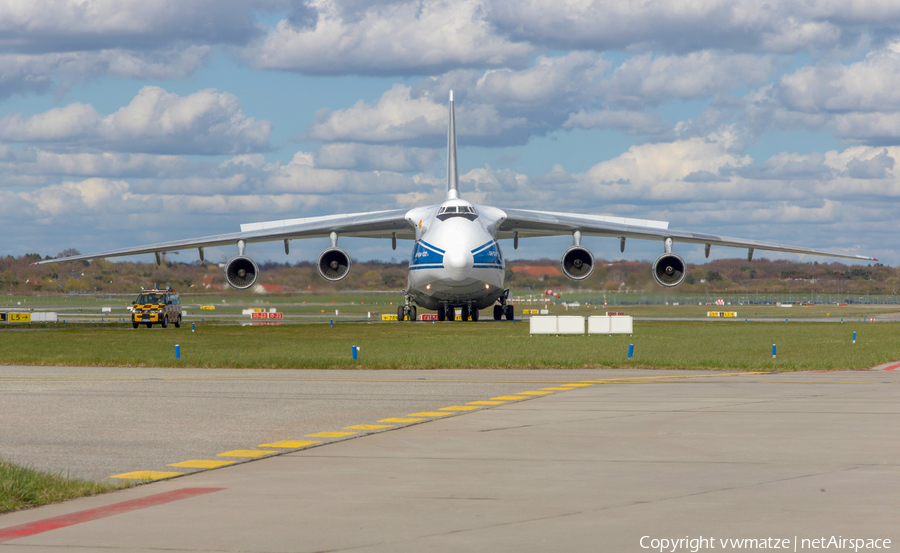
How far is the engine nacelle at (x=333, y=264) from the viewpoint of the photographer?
4075 centimetres

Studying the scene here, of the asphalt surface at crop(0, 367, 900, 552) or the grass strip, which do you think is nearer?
the asphalt surface at crop(0, 367, 900, 552)

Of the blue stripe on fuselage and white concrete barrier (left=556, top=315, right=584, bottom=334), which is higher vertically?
the blue stripe on fuselage

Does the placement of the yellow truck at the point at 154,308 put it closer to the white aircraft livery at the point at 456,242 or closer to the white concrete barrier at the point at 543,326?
the white aircraft livery at the point at 456,242

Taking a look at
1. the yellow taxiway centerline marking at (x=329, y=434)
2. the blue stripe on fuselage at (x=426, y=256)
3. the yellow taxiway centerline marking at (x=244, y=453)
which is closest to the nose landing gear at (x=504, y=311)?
the blue stripe on fuselage at (x=426, y=256)

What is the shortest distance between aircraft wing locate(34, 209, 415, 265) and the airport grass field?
3717 millimetres

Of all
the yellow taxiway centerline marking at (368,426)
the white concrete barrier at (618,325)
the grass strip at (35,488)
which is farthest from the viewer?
the white concrete barrier at (618,325)

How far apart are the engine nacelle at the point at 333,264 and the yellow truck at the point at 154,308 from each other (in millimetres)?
9705

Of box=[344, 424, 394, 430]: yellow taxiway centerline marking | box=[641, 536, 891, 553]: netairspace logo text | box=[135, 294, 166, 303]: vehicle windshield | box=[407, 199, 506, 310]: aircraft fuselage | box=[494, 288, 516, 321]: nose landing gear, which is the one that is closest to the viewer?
box=[641, 536, 891, 553]: netairspace logo text

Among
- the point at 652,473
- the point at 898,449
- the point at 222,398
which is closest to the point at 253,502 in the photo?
the point at 652,473

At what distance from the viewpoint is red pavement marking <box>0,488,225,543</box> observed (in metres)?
6.82

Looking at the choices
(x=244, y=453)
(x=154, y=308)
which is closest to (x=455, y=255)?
(x=154, y=308)

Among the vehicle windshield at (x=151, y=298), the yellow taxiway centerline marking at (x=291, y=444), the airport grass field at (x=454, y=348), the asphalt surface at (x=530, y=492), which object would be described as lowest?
the asphalt surface at (x=530, y=492)

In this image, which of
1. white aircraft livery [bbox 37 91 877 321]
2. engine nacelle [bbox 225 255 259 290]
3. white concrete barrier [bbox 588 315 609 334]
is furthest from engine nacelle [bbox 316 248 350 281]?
white concrete barrier [bbox 588 315 609 334]

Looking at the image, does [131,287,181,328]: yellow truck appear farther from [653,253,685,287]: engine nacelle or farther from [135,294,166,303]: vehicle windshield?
[653,253,685,287]: engine nacelle
